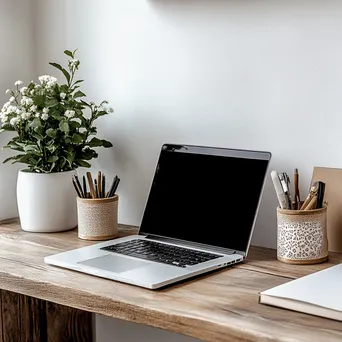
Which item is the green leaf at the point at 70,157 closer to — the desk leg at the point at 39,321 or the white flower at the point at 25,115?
the white flower at the point at 25,115

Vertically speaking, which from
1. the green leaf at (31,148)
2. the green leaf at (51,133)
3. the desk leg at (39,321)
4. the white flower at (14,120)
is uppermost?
the white flower at (14,120)

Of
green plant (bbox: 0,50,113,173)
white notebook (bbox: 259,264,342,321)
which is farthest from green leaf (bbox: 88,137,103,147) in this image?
white notebook (bbox: 259,264,342,321)

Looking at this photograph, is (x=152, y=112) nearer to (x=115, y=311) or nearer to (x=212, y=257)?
(x=212, y=257)

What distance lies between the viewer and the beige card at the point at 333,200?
4.49 feet

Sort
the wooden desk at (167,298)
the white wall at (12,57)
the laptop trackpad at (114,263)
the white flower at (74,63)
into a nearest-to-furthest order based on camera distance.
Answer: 1. the wooden desk at (167,298)
2. the laptop trackpad at (114,263)
3. the white flower at (74,63)
4. the white wall at (12,57)

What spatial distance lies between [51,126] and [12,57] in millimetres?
299

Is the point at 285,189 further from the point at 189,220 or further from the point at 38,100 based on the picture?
the point at 38,100

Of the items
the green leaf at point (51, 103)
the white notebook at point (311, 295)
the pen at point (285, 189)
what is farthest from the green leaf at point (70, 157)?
the white notebook at point (311, 295)

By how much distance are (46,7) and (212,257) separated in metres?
0.85

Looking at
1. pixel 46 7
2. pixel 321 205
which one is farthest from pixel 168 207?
pixel 46 7

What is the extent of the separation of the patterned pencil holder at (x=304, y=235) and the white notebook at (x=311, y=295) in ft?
0.34

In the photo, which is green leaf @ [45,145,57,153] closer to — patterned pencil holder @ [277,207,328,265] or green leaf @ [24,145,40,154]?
green leaf @ [24,145,40,154]

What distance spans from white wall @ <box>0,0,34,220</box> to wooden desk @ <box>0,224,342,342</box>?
0.20 m

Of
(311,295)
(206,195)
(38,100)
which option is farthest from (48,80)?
(311,295)
